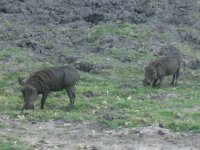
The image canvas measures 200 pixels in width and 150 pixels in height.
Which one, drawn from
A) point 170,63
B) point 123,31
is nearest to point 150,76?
point 170,63

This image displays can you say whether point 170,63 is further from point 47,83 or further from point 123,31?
point 123,31

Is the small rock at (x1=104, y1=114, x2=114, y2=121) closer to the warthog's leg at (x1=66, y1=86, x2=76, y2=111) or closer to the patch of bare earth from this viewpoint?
the patch of bare earth

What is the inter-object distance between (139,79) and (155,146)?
999 cm

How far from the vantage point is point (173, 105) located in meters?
19.2

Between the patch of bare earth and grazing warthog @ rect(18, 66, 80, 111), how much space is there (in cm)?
149

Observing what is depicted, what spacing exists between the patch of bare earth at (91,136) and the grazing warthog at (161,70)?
275 inches

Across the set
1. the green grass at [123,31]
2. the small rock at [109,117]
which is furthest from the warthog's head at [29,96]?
the green grass at [123,31]

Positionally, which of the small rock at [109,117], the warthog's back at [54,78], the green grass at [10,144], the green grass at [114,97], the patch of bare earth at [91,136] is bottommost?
the green grass at [114,97]

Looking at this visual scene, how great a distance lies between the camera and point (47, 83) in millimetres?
18219

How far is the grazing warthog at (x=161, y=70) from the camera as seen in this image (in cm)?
Answer: 2283

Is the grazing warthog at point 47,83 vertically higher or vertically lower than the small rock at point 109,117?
higher

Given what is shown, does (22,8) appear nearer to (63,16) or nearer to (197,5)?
(63,16)

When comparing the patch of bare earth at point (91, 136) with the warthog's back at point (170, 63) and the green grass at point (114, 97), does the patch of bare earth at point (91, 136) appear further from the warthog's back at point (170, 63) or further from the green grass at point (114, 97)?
the warthog's back at point (170, 63)

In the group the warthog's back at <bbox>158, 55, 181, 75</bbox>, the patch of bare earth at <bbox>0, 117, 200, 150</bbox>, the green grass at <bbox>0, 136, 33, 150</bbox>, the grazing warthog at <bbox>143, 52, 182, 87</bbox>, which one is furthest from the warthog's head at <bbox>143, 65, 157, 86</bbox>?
the green grass at <bbox>0, 136, 33, 150</bbox>
